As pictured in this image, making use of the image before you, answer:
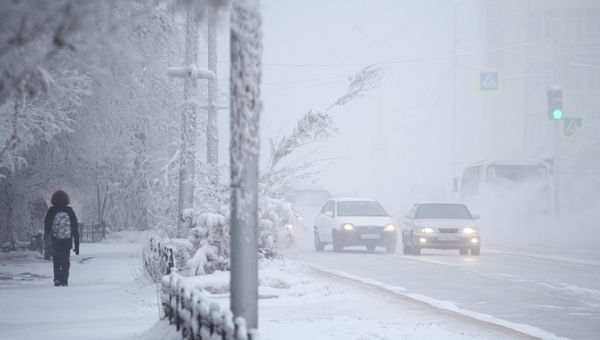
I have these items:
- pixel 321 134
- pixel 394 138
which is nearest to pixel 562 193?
pixel 321 134

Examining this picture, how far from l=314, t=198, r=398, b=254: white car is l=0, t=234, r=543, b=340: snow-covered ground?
8109 millimetres

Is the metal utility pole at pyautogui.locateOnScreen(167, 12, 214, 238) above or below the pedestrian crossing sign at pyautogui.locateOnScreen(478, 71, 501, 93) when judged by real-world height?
below

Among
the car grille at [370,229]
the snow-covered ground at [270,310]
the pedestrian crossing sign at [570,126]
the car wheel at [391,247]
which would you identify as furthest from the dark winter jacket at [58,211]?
the pedestrian crossing sign at [570,126]

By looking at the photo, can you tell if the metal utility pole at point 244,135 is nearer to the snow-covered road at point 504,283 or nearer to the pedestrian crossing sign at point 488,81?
the snow-covered road at point 504,283

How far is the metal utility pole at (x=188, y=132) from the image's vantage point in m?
13.8

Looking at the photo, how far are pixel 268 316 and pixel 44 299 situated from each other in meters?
4.09

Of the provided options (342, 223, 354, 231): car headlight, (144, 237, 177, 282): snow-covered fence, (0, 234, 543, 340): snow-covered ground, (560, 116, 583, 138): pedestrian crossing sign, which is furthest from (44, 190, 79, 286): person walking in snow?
(560, 116, 583, 138): pedestrian crossing sign

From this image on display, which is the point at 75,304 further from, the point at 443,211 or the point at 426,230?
the point at 443,211

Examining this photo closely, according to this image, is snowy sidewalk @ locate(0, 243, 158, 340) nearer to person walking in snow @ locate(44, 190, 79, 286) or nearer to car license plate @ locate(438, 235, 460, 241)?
person walking in snow @ locate(44, 190, 79, 286)

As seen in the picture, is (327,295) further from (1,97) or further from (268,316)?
(1,97)

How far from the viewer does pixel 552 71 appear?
80.4 meters

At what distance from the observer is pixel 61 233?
14906mm

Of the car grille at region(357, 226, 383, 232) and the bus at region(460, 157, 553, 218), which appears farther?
the bus at region(460, 157, 553, 218)

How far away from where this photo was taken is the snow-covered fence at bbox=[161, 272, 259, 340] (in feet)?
15.7
